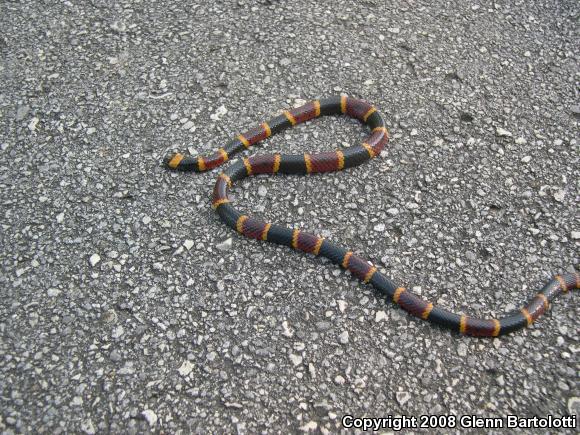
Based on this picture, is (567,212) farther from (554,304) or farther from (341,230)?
(341,230)

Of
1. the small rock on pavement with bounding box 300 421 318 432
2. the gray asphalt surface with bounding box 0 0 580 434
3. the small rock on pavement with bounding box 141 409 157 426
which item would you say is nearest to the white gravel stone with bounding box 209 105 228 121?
the gray asphalt surface with bounding box 0 0 580 434

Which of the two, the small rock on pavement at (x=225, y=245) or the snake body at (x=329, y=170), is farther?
the small rock on pavement at (x=225, y=245)

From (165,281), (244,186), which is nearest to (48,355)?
(165,281)

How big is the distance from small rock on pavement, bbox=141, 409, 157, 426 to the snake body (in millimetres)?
1360

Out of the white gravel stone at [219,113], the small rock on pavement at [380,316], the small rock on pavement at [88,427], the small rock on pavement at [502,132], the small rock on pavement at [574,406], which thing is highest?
the small rock on pavement at [502,132]

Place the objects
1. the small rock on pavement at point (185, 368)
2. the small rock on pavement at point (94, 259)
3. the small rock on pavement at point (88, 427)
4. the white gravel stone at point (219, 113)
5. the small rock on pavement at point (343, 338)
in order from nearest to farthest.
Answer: the small rock on pavement at point (88, 427)
the small rock on pavement at point (185, 368)
the small rock on pavement at point (343, 338)
the small rock on pavement at point (94, 259)
the white gravel stone at point (219, 113)

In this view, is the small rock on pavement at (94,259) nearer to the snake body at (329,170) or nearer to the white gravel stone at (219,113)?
the snake body at (329,170)

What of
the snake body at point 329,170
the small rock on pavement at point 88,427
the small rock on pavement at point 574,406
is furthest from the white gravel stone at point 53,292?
the small rock on pavement at point 574,406

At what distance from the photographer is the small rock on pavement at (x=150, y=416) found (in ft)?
9.95

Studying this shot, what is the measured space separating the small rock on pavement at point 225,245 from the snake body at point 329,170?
0.11m

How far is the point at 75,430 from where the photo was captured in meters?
3.00

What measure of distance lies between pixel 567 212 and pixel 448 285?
44.7 inches

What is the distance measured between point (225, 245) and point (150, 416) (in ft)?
4.13

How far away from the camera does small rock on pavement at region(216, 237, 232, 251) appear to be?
3.84 m
